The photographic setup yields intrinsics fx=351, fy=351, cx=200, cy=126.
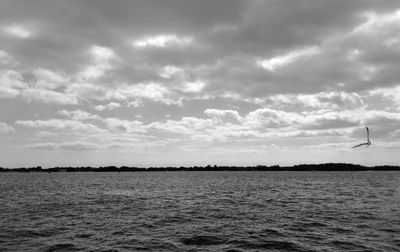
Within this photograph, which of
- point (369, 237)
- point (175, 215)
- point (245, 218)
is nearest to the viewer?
point (369, 237)

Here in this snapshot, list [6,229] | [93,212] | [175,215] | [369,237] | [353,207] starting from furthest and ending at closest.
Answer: [353,207] < [93,212] < [175,215] < [6,229] < [369,237]

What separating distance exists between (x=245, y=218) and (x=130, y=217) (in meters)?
13.9

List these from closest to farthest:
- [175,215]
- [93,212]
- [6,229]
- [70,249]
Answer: [70,249] < [6,229] < [175,215] < [93,212]

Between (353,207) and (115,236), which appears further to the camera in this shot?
(353,207)

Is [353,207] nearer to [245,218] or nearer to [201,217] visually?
[245,218]

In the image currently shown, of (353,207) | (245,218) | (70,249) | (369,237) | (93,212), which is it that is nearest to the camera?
(70,249)

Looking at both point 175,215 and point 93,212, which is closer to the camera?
point 175,215

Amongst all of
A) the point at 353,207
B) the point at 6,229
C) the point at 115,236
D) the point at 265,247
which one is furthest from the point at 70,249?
the point at 353,207

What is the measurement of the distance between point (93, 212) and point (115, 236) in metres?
18.2

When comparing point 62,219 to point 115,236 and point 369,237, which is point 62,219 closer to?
point 115,236

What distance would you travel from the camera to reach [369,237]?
30.6 meters

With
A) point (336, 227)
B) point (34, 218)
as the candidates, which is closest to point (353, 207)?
point (336, 227)

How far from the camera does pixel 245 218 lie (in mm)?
41250

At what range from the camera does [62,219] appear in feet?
136
